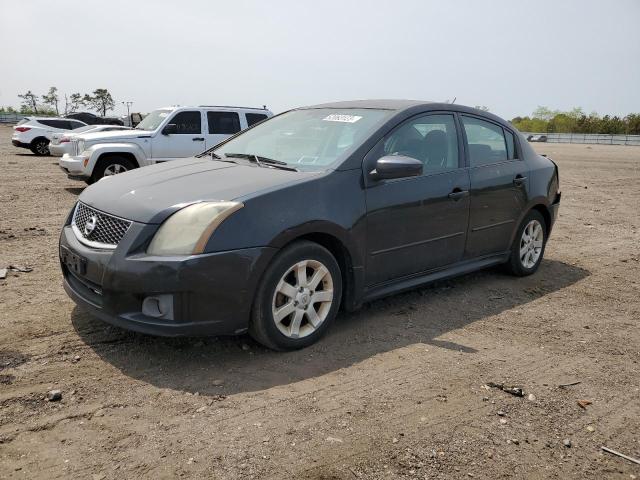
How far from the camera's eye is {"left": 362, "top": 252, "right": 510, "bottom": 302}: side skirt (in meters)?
4.37

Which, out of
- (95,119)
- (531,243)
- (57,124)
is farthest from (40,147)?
(531,243)

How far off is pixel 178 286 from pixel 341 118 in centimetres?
211

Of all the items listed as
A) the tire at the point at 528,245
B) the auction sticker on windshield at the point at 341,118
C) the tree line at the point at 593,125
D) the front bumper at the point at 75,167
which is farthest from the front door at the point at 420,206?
the tree line at the point at 593,125

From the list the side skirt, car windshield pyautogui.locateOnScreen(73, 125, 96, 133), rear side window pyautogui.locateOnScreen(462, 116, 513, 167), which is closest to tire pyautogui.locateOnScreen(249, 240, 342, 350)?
the side skirt

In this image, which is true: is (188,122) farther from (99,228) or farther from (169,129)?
(99,228)

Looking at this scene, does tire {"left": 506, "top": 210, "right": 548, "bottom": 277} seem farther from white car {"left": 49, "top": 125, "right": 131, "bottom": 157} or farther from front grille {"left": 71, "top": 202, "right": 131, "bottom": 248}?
white car {"left": 49, "top": 125, "right": 131, "bottom": 157}

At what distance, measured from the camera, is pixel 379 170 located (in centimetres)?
412

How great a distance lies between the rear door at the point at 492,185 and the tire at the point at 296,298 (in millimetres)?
1685

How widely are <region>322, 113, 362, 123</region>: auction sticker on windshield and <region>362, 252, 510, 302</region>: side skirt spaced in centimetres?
134

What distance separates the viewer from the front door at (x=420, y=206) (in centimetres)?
426

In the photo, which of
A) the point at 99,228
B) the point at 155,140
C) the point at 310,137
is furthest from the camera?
the point at 155,140

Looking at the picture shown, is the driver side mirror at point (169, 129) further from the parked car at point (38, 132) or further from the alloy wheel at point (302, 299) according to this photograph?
the parked car at point (38, 132)

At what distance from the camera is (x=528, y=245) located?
19.3 feet

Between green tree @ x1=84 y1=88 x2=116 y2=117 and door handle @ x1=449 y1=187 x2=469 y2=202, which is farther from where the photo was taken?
green tree @ x1=84 y1=88 x2=116 y2=117
